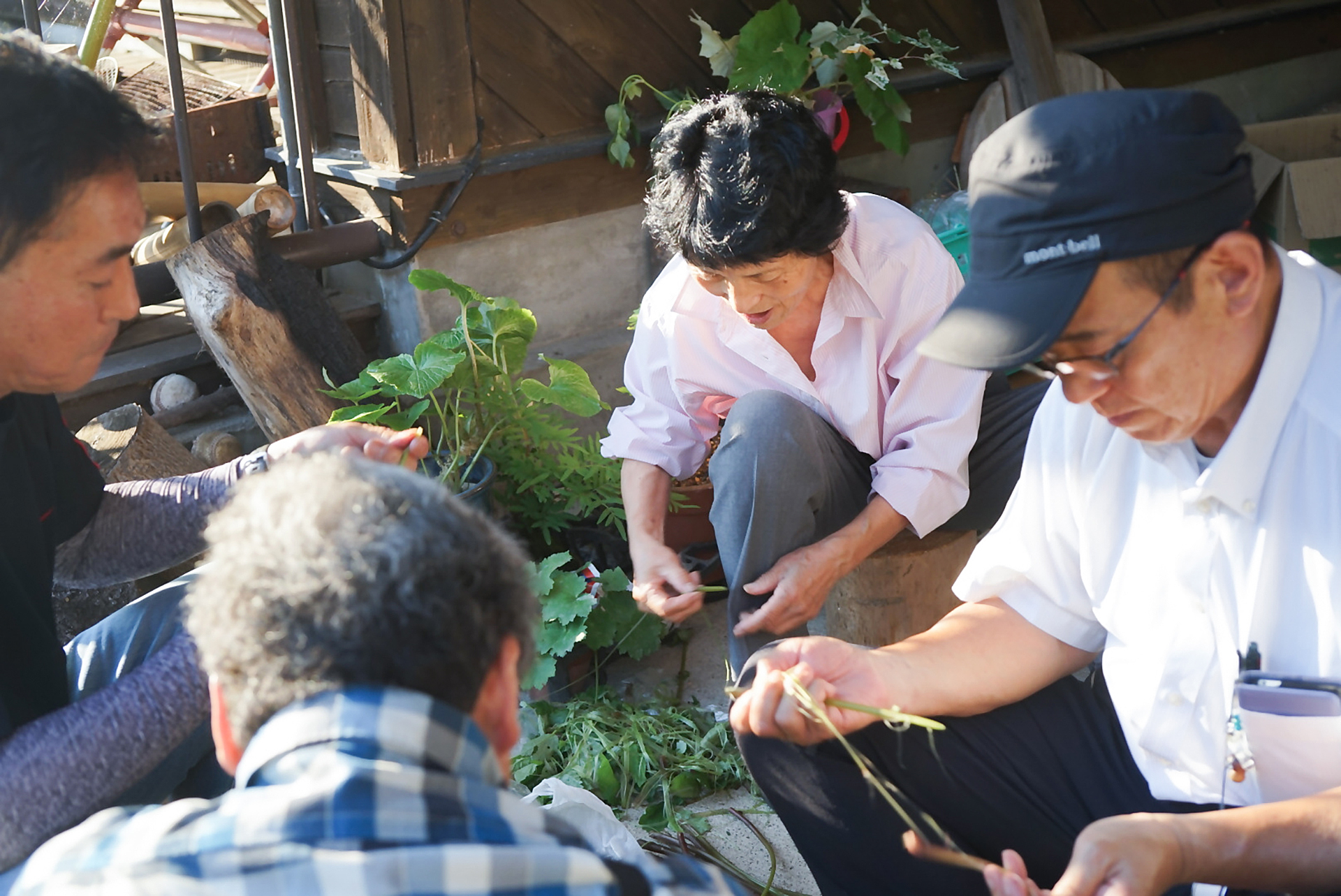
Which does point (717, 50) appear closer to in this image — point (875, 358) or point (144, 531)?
point (875, 358)

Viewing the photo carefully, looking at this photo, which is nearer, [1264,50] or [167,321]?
[167,321]

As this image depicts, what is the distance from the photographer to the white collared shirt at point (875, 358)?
246 centimetres

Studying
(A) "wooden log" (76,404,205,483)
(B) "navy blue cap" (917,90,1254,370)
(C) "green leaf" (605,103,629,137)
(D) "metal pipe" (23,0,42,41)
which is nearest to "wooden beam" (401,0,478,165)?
(C) "green leaf" (605,103,629,137)

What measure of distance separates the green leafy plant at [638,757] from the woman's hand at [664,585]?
0.35 meters

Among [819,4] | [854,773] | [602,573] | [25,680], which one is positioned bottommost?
[602,573]

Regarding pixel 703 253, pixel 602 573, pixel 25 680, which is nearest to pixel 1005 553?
pixel 703 253

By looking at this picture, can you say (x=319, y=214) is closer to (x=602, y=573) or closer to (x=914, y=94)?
(x=602, y=573)

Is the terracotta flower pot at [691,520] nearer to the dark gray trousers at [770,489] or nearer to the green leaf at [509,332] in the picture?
the green leaf at [509,332]

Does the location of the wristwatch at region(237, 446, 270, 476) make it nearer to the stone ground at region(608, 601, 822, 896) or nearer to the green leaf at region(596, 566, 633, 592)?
the green leaf at region(596, 566, 633, 592)

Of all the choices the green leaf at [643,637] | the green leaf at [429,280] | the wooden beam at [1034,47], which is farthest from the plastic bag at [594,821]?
the wooden beam at [1034,47]

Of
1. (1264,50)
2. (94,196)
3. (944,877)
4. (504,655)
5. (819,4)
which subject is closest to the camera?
(504,655)

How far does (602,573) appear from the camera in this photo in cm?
297

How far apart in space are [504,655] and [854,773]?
89cm

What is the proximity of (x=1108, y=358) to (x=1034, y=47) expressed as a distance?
3.72 m
